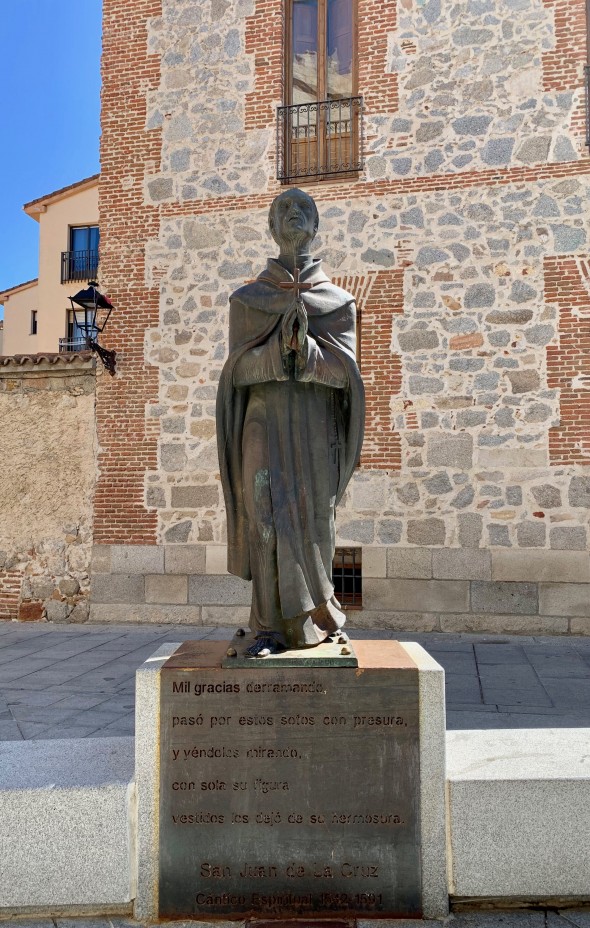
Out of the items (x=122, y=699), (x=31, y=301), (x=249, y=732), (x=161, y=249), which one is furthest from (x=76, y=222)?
(x=249, y=732)

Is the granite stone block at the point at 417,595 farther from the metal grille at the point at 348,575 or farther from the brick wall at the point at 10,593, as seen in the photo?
the brick wall at the point at 10,593

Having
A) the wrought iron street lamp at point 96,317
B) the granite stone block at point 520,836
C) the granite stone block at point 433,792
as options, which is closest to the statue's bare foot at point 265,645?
the granite stone block at point 433,792

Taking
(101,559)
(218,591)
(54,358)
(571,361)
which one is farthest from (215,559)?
(571,361)

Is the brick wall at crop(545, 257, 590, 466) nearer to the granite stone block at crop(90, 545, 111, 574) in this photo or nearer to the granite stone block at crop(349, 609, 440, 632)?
the granite stone block at crop(349, 609, 440, 632)

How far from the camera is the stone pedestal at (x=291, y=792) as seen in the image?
244cm

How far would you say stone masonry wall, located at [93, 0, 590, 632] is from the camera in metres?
7.79

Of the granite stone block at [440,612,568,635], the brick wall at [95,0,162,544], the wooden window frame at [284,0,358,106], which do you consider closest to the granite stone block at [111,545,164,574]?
the brick wall at [95,0,162,544]

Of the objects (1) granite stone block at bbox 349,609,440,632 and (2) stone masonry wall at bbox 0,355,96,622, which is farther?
(2) stone masonry wall at bbox 0,355,96,622

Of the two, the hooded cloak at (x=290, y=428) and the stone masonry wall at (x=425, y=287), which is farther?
the stone masonry wall at (x=425, y=287)

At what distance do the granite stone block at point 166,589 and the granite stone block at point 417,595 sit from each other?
211cm

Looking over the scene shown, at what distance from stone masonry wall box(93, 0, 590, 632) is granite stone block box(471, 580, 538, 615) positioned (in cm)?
2

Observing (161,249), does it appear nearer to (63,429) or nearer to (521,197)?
(63,429)

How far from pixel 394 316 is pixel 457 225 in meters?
1.19

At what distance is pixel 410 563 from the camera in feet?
26.3
